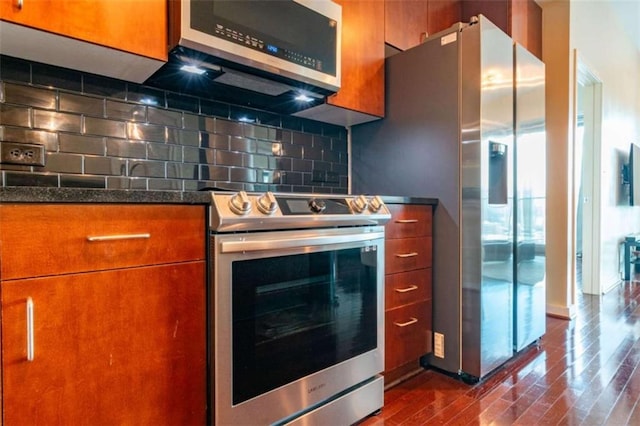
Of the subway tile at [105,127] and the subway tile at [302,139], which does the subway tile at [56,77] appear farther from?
the subway tile at [302,139]

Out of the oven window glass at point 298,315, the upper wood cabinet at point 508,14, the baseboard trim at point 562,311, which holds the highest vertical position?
the upper wood cabinet at point 508,14

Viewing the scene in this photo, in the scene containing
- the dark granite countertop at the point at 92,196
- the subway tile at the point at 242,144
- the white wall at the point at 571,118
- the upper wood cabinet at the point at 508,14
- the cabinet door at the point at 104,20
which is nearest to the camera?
the dark granite countertop at the point at 92,196

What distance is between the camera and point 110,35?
4.21 feet

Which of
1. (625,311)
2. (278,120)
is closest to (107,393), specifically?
(278,120)

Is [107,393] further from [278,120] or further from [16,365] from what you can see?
[278,120]

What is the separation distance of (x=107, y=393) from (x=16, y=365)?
24 cm

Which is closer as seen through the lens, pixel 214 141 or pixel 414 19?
pixel 214 141

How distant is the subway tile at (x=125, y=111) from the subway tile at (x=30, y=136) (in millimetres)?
228

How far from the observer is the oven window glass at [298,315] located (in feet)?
4.21

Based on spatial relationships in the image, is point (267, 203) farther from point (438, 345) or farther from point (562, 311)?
point (562, 311)

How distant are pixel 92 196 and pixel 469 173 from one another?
167 cm

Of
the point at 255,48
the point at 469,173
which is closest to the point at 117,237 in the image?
the point at 255,48

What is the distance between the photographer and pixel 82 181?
4.93 feet

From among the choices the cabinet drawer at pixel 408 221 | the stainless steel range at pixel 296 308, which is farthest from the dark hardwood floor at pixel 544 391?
the cabinet drawer at pixel 408 221
